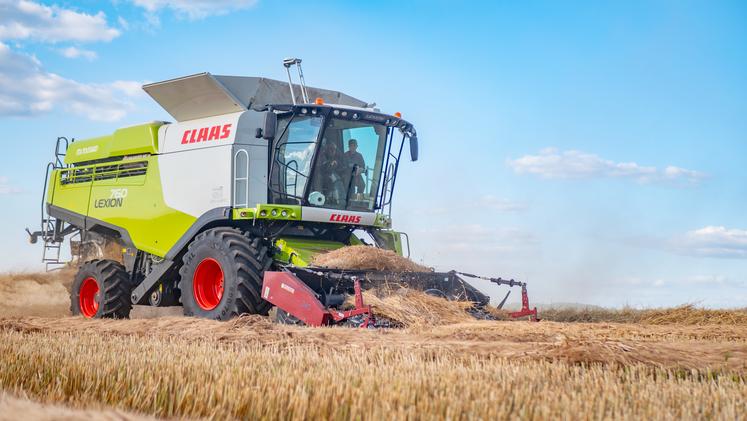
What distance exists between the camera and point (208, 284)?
9133 millimetres

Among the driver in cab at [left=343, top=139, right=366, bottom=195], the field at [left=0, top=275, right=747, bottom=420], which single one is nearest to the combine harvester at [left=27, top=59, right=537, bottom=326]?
the driver in cab at [left=343, top=139, right=366, bottom=195]

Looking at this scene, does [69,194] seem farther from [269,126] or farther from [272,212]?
[269,126]

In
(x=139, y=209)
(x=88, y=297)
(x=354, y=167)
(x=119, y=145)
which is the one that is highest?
(x=119, y=145)

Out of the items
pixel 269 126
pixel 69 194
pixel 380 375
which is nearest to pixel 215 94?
pixel 269 126

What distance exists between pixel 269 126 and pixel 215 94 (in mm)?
1460

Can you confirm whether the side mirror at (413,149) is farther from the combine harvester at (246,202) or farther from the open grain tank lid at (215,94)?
the open grain tank lid at (215,94)

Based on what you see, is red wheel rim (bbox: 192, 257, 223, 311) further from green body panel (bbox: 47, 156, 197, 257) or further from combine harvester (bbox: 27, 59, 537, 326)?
green body panel (bbox: 47, 156, 197, 257)

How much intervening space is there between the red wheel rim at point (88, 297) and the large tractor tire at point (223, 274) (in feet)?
7.85

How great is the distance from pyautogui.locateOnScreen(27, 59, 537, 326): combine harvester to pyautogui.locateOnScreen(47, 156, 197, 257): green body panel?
0.08 feet

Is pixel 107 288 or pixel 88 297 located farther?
pixel 88 297

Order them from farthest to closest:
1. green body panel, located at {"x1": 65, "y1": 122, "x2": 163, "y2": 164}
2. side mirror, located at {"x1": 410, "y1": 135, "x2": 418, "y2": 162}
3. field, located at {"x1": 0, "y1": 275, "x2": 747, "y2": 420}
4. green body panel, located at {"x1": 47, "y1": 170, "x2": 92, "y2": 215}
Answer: green body panel, located at {"x1": 47, "y1": 170, "x2": 92, "y2": 215} < green body panel, located at {"x1": 65, "y1": 122, "x2": 163, "y2": 164} < side mirror, located at {"x1": 410, "y1": 135, "x2": 418, "y2": 162} < field, located at {"x1": 0, "y1": 275, "x2": 747, "y2": 420}

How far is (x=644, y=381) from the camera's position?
13.4 feet

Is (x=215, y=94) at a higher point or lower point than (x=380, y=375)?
higher

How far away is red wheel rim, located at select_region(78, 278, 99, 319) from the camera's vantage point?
1105 centimetres
